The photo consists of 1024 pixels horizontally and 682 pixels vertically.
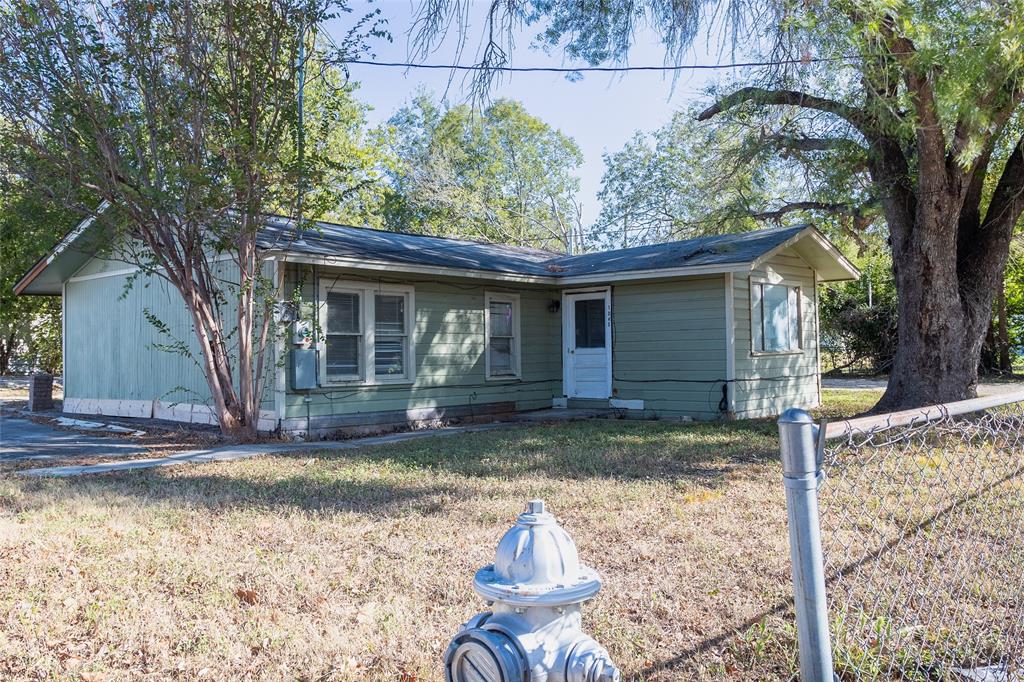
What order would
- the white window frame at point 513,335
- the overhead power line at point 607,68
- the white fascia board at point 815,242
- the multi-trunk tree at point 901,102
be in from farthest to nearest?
the white window frame at point 513,335 < the white fascia board at point 815,242 < the multi-trunk tree at point 901,102 < the overhead power line at point 607,68

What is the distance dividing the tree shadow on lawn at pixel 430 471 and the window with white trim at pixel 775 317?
3.50 m

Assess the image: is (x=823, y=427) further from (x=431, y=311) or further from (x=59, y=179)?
(x=431, y=311)

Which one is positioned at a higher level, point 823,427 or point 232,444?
point 823,427

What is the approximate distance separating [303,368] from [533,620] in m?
8.69

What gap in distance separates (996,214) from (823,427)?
36.4ft

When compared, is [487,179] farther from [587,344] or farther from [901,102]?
[901,102]

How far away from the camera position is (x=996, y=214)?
11.0 metres

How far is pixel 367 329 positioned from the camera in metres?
11.5

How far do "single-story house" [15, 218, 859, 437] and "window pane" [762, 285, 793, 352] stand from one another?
46 mm

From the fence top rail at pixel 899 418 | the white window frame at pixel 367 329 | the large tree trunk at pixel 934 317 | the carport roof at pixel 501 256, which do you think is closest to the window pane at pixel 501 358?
the carport roof at pixel 501 256

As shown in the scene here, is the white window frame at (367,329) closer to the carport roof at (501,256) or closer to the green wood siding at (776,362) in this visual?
the carport roof at (501,256)

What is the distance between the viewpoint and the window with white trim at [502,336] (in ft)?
43.6

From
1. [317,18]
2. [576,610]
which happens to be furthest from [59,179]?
[576,610]

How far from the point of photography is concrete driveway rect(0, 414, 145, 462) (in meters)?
9.37
